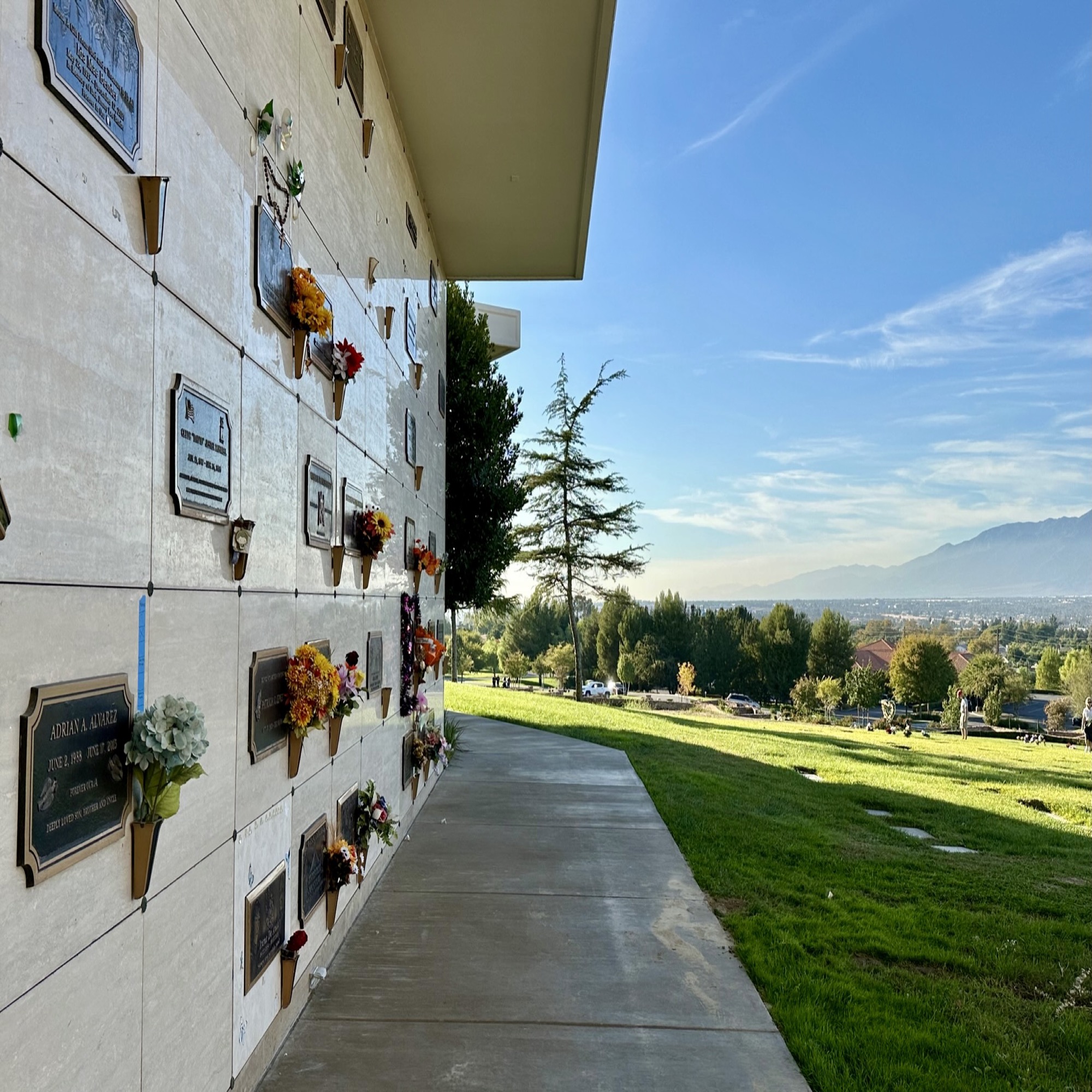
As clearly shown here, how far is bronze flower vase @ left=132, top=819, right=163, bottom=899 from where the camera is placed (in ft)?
6.45

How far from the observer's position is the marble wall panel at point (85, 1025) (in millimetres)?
1535

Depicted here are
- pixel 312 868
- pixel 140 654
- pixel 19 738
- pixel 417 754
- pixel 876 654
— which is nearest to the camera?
pixel 19 738

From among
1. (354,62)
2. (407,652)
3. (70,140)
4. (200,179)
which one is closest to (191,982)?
(70,140)

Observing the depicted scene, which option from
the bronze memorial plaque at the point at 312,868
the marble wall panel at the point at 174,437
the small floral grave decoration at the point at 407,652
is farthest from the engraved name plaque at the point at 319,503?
the small floral grave decoration at the point at 407,652

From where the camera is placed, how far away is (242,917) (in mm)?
2777

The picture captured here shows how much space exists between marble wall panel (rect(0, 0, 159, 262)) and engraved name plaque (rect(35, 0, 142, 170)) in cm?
2

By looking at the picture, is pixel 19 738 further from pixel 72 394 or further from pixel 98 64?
pixel 98 64

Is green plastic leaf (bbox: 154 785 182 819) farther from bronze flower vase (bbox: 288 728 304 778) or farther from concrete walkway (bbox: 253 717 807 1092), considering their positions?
concrete walkway (bbox: 253 717 807 1092)

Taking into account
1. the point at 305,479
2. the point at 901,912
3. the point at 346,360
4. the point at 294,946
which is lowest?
the point at 901,912

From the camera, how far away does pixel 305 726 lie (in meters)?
→ 3.26

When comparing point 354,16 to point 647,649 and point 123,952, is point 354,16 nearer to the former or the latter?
point 123,952

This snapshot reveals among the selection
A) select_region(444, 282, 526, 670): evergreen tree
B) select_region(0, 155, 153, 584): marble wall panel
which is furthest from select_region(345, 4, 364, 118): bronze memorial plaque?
select_region(444, 282, 526, 670): evergreen tree

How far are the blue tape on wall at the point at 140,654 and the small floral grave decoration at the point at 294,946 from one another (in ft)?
5.52

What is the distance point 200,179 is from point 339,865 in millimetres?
3213
